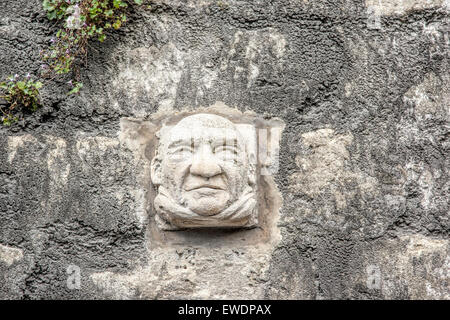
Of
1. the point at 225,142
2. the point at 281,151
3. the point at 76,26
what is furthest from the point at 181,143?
the point at 76,26

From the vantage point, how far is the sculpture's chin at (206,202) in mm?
2291

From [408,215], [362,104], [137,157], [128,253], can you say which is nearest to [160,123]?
[137,157]

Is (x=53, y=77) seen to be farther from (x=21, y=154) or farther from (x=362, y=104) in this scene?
(x=362, y=104)

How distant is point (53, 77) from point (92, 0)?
29cm

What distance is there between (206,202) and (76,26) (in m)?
0.76

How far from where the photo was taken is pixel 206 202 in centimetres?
229

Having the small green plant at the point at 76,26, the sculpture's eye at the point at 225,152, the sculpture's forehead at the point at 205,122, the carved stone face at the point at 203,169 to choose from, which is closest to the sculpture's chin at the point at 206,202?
the carved stone face at the point at 203,169

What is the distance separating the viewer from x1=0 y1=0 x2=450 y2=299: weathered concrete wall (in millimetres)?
2408

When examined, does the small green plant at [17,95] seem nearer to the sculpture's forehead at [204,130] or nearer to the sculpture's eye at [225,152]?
the sculpture's forehead at [204,130]

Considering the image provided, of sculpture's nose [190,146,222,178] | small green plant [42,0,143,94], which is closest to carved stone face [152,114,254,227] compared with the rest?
sculpture's nose [190,146,222,178]

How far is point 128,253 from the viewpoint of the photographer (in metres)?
2.44

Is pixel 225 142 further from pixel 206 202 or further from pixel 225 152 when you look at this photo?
pixel 206 202

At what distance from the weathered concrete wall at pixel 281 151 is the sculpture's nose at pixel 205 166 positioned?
0.83 ft

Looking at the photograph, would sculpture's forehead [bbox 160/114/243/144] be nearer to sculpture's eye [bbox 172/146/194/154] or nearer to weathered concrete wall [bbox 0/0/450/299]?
sculpture's eye [bbox 172/146/194/154]
